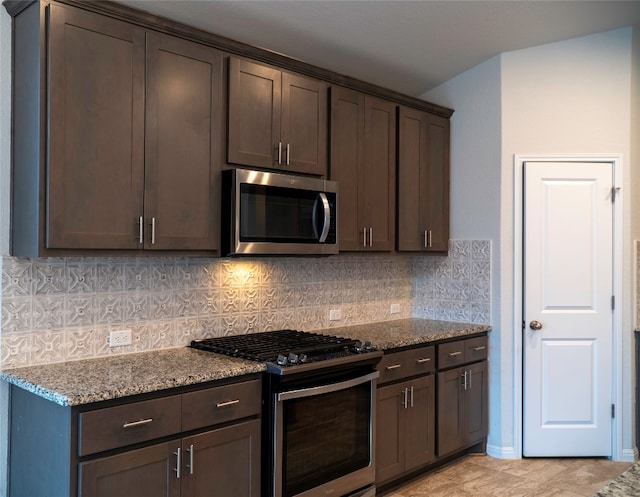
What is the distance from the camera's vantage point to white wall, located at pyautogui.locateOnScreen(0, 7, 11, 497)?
2426mm

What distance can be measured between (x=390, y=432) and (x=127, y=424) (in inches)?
66.3

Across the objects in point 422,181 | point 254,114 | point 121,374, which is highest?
point 254,114

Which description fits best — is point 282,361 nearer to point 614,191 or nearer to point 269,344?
point 269,344

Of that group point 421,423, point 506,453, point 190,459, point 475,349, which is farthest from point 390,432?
point 190,459

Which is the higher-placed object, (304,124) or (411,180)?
(304,124)

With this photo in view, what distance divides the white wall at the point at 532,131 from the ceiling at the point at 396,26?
14 centimetres

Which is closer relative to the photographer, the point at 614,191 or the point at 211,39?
the point at 211,39

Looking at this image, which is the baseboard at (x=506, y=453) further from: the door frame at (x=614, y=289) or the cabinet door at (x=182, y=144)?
the cabinet door at (x=182, y=144)

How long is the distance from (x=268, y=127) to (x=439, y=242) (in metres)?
1.77

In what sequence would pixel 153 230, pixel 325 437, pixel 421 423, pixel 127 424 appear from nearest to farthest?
1. pixel 127 424
2. pixel 153 230
3. pixel 325 437
4. pixel 421 423

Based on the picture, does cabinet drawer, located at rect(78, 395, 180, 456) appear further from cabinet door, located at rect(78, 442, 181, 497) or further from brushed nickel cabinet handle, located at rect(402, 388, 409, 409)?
brushed nickel cabinet handle, located at rect(402, 388, 409, 409)

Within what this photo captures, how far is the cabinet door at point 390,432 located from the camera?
3262 mm

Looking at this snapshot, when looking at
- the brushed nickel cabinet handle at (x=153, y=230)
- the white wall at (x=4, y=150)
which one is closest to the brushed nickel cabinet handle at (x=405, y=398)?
the brushed nickel cabinet handle at (x=153, y=230)

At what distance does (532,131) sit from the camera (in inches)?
159
